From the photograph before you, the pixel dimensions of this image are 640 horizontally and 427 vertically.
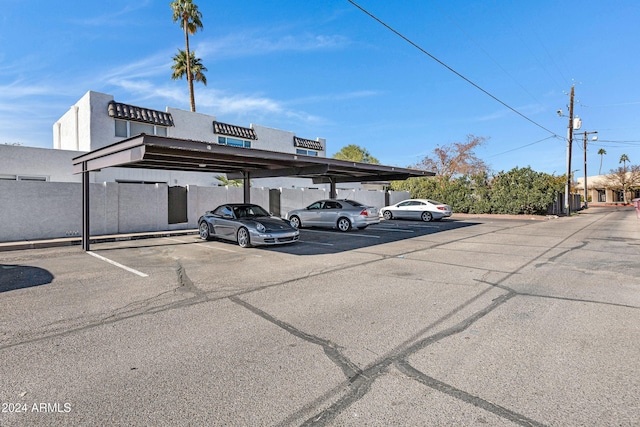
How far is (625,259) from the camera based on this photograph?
28.9 feet

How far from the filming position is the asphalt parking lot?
8.73 ft

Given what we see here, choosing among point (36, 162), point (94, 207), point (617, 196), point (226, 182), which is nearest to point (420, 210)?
point (226, 182)

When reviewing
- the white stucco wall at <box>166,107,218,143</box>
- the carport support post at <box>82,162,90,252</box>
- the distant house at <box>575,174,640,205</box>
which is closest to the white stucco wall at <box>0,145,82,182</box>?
the carport support post at <box>82,162,90,252</box>

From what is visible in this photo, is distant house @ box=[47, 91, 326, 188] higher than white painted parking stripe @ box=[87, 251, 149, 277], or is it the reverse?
distant house @ box=[47, 91, 326, 188]

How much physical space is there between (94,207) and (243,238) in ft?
23.3

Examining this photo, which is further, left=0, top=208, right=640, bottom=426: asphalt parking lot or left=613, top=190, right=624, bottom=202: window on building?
left=613, top=190, right=624, bottom=202: window on building

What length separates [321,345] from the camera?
12.4ft

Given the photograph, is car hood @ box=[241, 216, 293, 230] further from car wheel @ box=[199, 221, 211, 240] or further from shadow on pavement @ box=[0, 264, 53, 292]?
shadow on pavement @ box=[0, 264, 53, 292]

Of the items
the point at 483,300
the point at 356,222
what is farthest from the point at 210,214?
the point at 483,300

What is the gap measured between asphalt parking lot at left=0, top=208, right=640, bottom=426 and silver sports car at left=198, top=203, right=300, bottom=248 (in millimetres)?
2798

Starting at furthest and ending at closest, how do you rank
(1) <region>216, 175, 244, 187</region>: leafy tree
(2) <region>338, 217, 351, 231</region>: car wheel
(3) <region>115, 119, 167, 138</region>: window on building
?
(1) <region>216, 175, 244, 187</region>: leafy tree
(3) <region>115, 119, 167, 138</region>: window on building
(2) <region>338, 217, 351, 231</region>: car wheel

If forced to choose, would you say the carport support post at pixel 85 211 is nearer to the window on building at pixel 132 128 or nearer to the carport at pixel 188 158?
the carport at pixel 188 158

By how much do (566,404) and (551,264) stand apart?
6.47m

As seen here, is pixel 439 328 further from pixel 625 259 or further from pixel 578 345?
pixel 625 259
